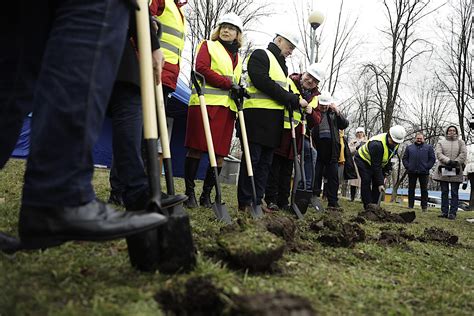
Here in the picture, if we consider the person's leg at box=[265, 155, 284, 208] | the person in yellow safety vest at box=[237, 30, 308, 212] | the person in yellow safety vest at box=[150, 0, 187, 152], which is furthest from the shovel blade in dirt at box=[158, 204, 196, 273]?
the person's leg at box=[265, 155, 284, 208]

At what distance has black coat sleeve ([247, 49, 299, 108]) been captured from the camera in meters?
4.45

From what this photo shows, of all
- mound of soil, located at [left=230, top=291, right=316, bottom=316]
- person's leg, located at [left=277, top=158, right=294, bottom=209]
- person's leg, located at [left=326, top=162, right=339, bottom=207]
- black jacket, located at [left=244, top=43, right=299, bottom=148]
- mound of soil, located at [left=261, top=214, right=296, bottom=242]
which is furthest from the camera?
person's leg, located at [left=326, top=162, right=339, bottom=207]

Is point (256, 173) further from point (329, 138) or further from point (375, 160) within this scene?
point (375, 160)

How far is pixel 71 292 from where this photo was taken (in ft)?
4.57

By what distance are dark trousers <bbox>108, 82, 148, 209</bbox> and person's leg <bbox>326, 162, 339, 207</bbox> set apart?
5300mm

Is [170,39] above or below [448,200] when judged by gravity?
above

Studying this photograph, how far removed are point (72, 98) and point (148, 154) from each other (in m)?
0.44

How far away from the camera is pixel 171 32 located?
12.7ft

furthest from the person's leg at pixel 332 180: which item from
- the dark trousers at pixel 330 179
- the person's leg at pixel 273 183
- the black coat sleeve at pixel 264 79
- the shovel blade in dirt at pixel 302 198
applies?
the black coat sleeve at pixel 264 79

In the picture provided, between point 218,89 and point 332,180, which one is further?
point 332,180

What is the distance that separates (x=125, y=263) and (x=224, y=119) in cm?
270

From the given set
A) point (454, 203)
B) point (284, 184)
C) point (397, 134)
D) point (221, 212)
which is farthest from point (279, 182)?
point (454, 203)

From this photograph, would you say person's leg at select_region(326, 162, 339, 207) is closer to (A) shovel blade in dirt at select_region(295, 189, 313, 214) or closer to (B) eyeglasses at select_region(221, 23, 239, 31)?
(A) shovel blade in dirt at select_region(295, 189, 313, 214)

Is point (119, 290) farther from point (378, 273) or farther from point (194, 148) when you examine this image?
point (194, 148)
